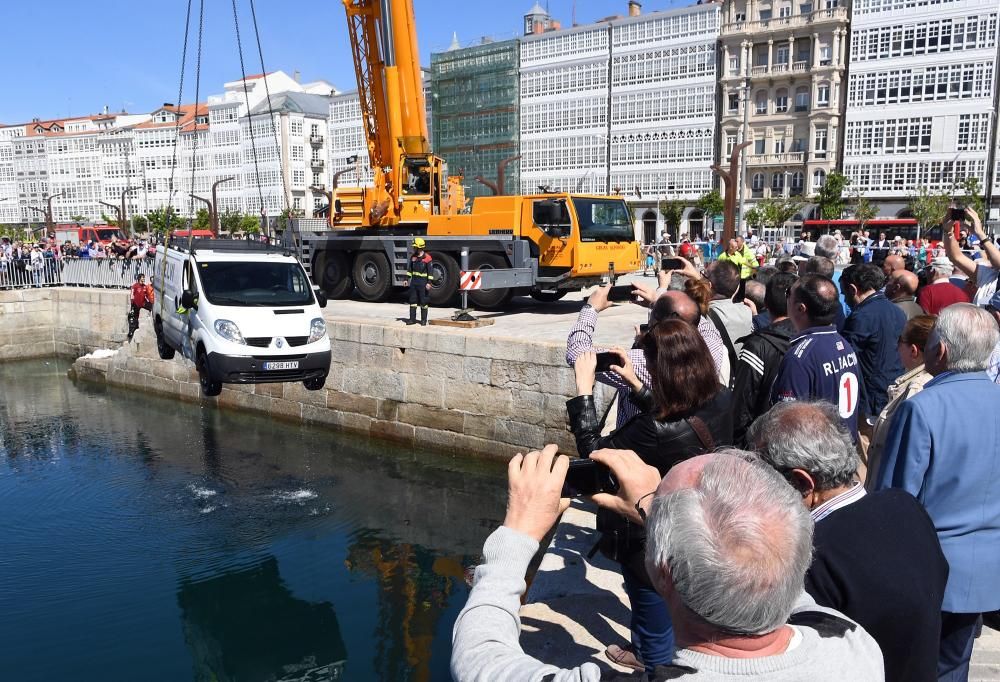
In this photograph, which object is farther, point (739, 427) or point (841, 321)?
point (841, 321)

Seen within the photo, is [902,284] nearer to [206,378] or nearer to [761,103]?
[206,378]

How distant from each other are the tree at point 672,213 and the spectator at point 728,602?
188 ft

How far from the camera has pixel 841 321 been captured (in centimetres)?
683

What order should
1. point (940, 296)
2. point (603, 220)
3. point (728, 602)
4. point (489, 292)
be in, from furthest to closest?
point (489, 292) < point (603, 220) < point (940, 296) < point (728, 602)

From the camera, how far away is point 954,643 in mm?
2797

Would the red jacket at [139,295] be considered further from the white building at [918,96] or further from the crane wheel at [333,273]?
the white building at [918,96]

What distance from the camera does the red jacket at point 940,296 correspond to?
606 centimetres

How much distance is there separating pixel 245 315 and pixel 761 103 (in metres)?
54.7

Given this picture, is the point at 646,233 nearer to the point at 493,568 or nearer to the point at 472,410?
the point at 472,410

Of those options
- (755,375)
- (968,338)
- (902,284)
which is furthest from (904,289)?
(968,338)

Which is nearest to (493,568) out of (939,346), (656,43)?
(939,346)

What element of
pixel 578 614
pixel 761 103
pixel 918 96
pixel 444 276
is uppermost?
pixel 761 103

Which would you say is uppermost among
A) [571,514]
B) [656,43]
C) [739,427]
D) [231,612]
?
[656,43]

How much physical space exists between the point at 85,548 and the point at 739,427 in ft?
31.0
